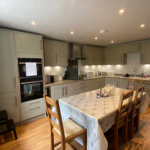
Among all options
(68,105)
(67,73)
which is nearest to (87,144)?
(68,105)

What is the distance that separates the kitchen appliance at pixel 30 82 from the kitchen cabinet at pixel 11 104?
6.5 inches

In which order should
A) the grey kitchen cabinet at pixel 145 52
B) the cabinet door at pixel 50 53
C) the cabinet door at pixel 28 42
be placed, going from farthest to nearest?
1. the grey kitchen cabinet at pixel 145 52
2. the cabinet door at pixel 50 53
3. the cabinet door at pixel 28 42

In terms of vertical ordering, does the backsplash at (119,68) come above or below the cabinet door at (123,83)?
above

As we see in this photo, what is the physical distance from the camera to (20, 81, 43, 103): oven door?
7.98ft

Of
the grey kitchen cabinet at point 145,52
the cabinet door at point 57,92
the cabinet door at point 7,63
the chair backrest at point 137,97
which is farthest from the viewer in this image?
the grey kitchen cabinet at point 145,52

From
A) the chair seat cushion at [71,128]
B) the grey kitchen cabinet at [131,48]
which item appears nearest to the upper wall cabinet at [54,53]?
the chair seat cushion at [71,128]

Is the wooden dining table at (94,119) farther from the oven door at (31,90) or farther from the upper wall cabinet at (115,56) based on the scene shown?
the upper wall cabinet at (115,56)

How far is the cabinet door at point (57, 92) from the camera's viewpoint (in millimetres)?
2930

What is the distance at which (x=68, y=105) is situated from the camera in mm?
1596

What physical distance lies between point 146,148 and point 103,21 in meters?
2.47

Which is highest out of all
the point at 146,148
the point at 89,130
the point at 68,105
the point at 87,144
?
the point at 68,105

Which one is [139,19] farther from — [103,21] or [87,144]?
[87,144]

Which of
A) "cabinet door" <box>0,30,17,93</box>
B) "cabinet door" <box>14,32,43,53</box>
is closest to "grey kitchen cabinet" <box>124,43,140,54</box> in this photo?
"cabinet door" <box>14,32,43,53</box>

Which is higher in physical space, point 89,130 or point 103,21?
point 103,21
